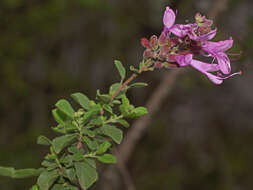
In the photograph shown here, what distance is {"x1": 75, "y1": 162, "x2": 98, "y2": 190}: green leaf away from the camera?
945mm

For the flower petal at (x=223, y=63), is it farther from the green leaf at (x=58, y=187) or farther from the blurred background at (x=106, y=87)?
the blurred background at (x=106, y=87)

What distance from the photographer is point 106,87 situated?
17.5 ft

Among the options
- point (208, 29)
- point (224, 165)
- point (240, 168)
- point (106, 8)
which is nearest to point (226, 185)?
point (224, 165)

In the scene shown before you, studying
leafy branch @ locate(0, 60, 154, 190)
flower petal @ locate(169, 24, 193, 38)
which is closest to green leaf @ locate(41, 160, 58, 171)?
leafy branch @ locate(0, 60, 154, 190)

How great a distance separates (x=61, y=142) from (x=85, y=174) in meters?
0.11

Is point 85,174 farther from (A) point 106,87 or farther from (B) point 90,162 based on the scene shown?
(A) point 106,87

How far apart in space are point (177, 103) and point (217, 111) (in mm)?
705

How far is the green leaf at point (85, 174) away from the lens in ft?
3.10

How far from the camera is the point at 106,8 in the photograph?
142 inches

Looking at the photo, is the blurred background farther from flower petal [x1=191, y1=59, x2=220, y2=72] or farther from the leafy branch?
the leafy branch

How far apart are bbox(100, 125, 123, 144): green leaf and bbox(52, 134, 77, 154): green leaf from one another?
84 mm

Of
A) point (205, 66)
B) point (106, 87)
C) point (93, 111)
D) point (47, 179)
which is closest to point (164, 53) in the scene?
point (205, 66)

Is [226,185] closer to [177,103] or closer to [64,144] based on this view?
[177,103]

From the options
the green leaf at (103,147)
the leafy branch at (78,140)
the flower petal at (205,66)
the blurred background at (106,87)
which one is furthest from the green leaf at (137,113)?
the blurred background at (106,87)
